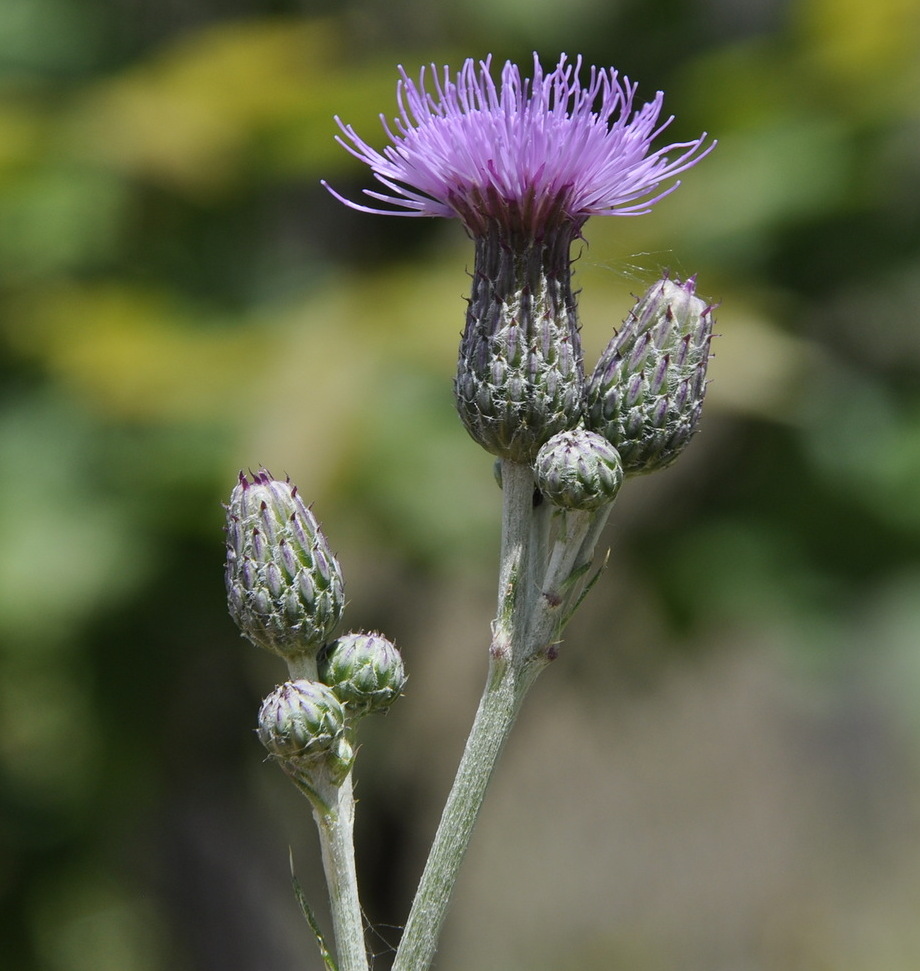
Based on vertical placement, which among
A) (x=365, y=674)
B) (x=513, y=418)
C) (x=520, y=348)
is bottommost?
(x=365, y=674)

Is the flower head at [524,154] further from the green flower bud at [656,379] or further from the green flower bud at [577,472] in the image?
the green flower bud at [577,472]

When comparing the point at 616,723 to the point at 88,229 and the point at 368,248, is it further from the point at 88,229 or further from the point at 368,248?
the point at 88,229

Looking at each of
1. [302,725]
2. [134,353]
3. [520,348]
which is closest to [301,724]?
[302,725]

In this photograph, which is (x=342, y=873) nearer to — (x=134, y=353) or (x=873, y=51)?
(x=134, y=353)

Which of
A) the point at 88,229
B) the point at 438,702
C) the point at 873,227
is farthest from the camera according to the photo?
the point at 438,702

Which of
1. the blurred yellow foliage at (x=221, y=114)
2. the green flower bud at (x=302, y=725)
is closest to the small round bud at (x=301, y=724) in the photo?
the green flower bud at (x=302, y=725)

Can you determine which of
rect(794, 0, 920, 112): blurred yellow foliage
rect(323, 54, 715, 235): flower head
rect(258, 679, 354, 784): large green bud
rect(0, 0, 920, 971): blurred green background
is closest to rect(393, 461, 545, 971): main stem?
rect(258, 679, 354, 784): large green bud

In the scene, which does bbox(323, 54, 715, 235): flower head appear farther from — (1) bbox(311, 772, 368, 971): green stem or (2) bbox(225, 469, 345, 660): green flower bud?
(1) bbox(311, 772, 368, 971): green stem

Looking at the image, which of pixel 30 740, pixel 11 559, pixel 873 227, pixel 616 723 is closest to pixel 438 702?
pixel 616 723
